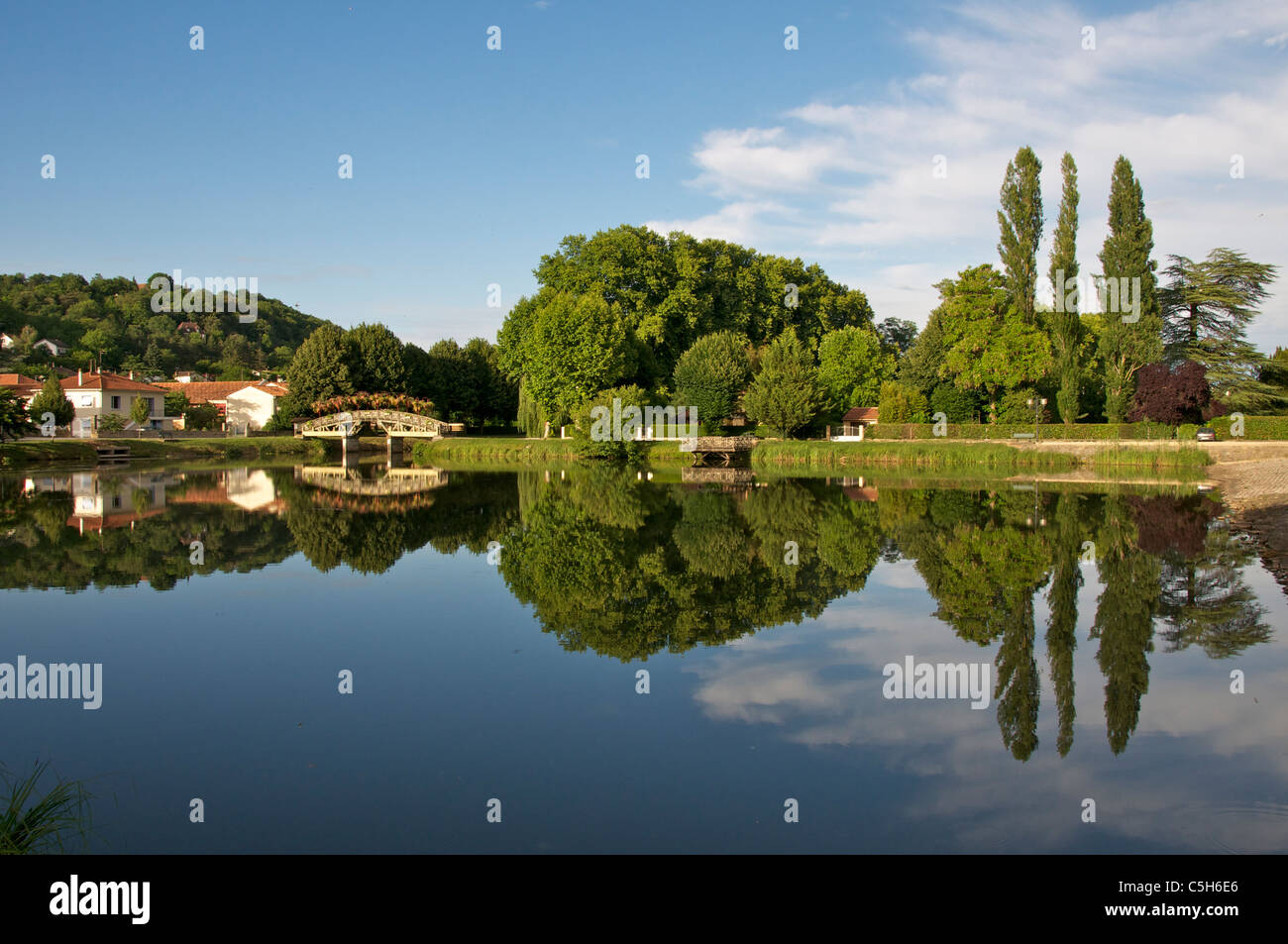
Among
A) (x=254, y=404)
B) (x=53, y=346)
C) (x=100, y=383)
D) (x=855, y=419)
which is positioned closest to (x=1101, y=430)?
(x=855, y=419)

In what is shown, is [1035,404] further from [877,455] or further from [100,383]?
[100,383]

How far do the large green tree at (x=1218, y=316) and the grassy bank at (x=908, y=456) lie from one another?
559 inches

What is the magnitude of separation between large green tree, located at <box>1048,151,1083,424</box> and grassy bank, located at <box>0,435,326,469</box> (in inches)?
1745

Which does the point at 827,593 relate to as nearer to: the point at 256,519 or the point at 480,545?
the point at 480,545

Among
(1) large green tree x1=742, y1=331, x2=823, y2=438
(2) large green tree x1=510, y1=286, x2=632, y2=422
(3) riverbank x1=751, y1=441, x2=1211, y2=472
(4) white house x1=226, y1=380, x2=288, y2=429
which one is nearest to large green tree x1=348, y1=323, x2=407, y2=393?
(4) white house x1=226, y1=380, x2=288, y2=429

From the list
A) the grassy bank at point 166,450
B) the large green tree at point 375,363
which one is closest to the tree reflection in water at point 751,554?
the grassy bank at point 166,450

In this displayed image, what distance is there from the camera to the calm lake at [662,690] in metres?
6.00

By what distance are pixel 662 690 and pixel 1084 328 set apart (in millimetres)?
49509

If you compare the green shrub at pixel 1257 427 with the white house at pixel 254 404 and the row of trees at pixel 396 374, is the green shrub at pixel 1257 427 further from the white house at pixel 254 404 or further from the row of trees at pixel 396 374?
the white house at pixel 254 404

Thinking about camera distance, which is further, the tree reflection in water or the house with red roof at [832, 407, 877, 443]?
the house with red roof at [832, 407, 877, 443]

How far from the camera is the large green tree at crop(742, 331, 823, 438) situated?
4753 centimetres

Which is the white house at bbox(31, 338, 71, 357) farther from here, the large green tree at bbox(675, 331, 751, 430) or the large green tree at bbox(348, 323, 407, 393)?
the large green tree at bbox(675, 331, 751, 430)

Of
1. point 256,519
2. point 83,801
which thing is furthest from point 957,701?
point 256,519
